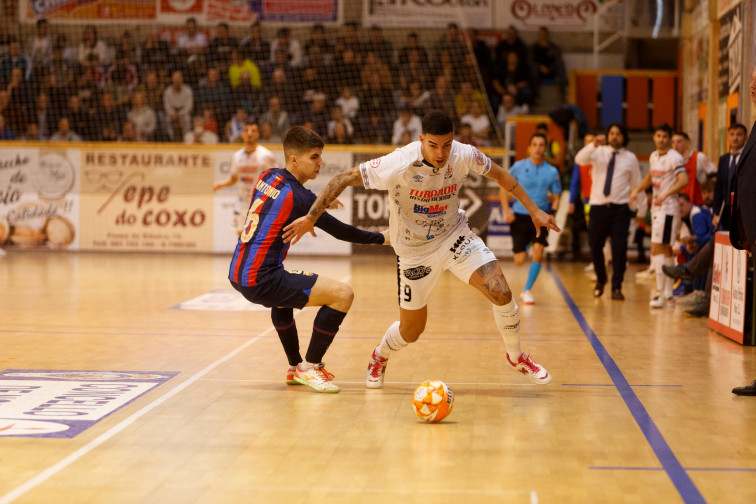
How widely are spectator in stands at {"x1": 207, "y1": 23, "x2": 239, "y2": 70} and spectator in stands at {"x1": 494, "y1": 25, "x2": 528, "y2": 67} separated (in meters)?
5.54

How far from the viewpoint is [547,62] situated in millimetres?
20562

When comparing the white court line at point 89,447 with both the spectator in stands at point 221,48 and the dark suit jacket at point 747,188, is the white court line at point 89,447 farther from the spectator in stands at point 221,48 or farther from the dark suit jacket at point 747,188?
the spectator in stands at point 221,48

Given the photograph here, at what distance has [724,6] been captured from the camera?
15297 mm

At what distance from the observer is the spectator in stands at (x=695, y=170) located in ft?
42.0

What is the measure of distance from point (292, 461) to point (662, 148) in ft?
26.6

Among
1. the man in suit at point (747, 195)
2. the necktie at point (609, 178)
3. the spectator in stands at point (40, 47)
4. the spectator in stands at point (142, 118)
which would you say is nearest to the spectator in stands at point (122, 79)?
the spectator in stands at point (142, 118)

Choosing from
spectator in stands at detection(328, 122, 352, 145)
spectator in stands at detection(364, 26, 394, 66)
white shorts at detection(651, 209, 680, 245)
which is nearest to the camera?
white shorts at detection(651, 209, 680, 245)

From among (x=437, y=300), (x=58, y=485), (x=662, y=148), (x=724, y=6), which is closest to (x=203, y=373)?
(x=58, y=485)

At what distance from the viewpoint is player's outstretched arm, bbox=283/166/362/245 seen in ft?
19.8

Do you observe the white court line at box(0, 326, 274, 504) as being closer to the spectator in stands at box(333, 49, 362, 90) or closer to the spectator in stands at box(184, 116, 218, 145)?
the spectator in stands at box(184, 116, 218, 145)

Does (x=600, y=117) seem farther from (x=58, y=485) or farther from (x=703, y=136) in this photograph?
(x=58, y=485)

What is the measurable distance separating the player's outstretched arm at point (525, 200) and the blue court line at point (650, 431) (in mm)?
1218

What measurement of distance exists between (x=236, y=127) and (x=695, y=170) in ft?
32.2

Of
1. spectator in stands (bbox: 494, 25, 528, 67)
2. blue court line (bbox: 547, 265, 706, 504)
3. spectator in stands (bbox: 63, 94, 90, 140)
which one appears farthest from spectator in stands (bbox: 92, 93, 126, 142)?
blue court line (bbox: 547, 265, 706, 504)
